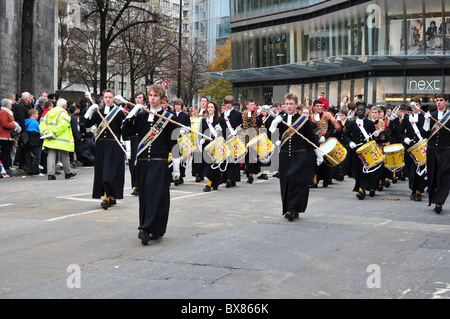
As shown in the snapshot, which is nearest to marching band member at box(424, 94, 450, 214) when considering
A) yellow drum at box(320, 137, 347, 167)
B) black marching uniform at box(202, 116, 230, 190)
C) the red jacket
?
yellow drum at box(320, 137, 347, 167)

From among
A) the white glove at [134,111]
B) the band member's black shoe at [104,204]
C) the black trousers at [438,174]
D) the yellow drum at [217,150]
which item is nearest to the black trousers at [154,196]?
the white glove at [134,111]

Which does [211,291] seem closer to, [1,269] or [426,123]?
[1,269]

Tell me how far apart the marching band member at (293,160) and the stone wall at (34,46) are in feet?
68.0

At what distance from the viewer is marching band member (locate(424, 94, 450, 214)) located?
1192 centimetres

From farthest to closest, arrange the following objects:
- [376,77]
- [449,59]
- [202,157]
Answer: [376,77]
[449,59]
[202,157]

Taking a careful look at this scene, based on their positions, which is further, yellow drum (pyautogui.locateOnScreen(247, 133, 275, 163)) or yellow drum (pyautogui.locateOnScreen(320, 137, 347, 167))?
yellow drum (pyautogui.locateOnScreen(247, 133, 275, 163))

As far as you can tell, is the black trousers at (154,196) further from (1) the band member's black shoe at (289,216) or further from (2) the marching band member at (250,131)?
(2) the marching band member at (250,131)

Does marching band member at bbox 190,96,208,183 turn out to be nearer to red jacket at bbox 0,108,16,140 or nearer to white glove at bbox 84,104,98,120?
red jacket at bbox 0,108,16,140

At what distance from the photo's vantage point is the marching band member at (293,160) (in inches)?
415

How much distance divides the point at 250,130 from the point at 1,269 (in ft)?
37.9

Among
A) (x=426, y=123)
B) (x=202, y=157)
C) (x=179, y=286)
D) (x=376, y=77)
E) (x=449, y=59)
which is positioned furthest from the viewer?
(x=376, y=77)

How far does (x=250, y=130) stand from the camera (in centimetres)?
1788

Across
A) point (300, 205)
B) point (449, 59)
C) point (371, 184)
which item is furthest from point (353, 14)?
point (300, 205)

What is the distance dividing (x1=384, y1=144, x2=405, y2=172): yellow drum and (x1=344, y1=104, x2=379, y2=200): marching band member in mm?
496
